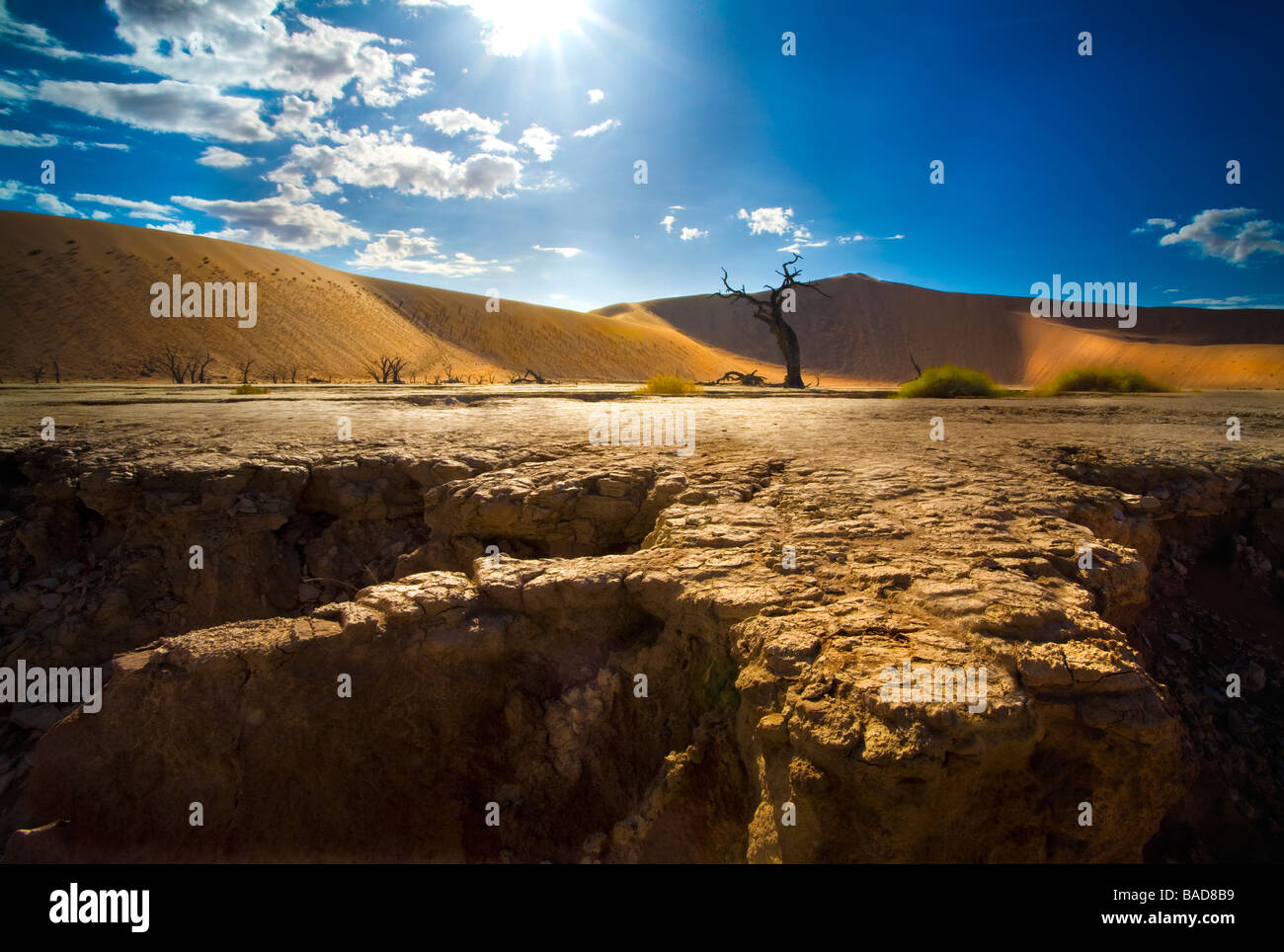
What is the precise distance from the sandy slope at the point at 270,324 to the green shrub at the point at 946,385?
26688mm

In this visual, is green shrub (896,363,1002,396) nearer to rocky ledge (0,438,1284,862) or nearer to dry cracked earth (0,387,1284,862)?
dry cracked earth (0,387,1284,862)

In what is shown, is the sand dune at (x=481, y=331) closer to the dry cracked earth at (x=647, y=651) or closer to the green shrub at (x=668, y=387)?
the green shrub at (x=668, y=387)

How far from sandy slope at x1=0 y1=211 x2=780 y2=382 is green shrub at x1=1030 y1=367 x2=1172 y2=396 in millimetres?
26484

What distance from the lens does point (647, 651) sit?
9.12ft

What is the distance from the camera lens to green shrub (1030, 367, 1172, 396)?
14.6m

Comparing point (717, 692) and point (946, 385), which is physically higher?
point (946, 385)

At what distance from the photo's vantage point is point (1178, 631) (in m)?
3.56

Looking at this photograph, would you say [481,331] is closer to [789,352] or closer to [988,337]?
[789,352]

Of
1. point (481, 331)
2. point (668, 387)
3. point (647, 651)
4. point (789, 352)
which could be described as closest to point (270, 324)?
point (481, 331)

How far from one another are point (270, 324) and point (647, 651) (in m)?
38.3

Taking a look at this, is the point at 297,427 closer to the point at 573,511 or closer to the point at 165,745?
the point at 573,511

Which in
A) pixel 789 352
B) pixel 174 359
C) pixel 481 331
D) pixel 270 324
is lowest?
pixel 789 352

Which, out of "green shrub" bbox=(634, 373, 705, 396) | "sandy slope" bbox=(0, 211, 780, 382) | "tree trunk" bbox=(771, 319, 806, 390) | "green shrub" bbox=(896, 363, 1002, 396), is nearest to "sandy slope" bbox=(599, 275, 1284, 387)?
"sandy slope" bbox=(0, 211, 780, 382)
